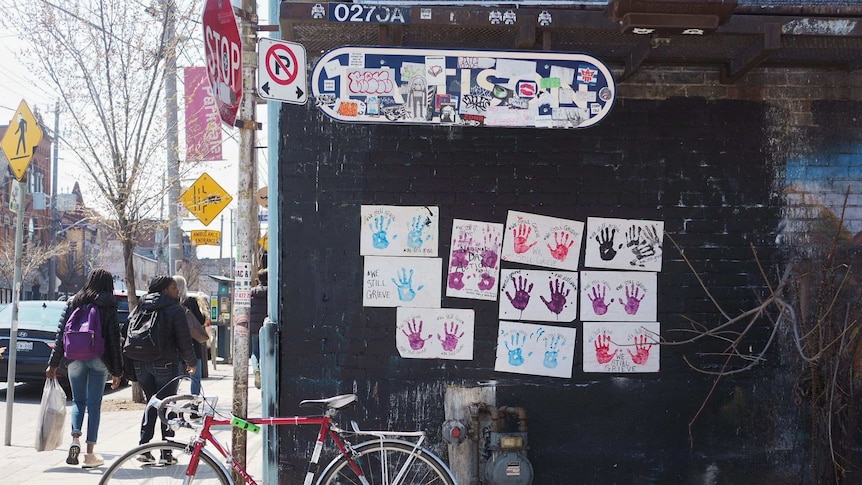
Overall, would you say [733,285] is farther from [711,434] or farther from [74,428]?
[74,428]

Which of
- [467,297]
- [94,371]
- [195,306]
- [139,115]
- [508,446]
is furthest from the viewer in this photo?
[139,115]

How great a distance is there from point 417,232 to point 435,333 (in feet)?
2.52

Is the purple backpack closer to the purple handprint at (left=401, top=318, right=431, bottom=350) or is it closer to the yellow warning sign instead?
the purple handprint at (left=401, top=318, right=431, bottom=350)

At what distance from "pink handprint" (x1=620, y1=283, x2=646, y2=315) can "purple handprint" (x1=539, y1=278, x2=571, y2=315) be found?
1.45ft

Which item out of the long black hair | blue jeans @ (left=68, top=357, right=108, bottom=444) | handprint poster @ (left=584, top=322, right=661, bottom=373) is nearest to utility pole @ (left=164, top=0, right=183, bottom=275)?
the long black hair

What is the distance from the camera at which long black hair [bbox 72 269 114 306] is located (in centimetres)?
777

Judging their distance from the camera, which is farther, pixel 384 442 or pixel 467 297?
pixel 467 297

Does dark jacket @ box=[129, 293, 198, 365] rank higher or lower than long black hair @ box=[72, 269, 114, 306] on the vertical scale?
lower

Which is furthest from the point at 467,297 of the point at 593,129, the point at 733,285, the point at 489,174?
the point at 733,285

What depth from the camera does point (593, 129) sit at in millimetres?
6672

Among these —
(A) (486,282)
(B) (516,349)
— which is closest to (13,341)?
(A) (486,282)

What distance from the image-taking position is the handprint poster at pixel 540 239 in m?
6.63

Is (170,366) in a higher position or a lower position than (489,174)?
lower

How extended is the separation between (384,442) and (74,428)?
3861 millimetres
